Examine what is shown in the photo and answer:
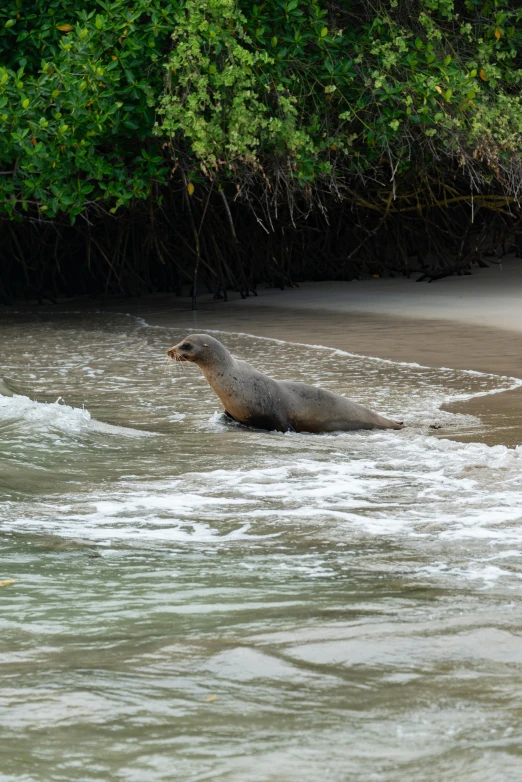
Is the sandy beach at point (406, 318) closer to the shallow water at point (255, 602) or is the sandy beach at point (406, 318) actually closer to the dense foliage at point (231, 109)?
the dense foliage at point (231, 109)

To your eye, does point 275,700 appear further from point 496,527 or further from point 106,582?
point 496,527

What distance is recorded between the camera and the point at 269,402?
6473mm

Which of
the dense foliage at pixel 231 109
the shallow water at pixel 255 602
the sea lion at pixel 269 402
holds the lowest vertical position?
the shallow water at pixel 255 602

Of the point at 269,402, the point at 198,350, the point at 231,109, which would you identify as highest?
the point at 231,109

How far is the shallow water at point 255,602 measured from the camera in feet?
7.84

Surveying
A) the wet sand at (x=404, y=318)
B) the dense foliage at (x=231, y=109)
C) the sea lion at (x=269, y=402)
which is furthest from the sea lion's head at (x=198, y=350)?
the dense foliage at (x=231, y=109)

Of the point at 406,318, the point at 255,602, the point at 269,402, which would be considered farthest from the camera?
the point at 406,318

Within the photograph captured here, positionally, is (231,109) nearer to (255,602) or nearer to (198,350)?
(198,350)

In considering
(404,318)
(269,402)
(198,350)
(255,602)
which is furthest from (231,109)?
(255,602)

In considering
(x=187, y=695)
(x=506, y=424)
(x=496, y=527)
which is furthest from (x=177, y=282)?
(x=187, y=695)

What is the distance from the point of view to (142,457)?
5.75 m

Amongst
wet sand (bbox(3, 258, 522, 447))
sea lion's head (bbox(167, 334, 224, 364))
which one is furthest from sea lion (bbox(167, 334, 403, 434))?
wet sand (bbox(3, 258, 522, 447))

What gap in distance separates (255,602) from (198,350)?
3.27 metres

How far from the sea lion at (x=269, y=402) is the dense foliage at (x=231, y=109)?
4910 mm
